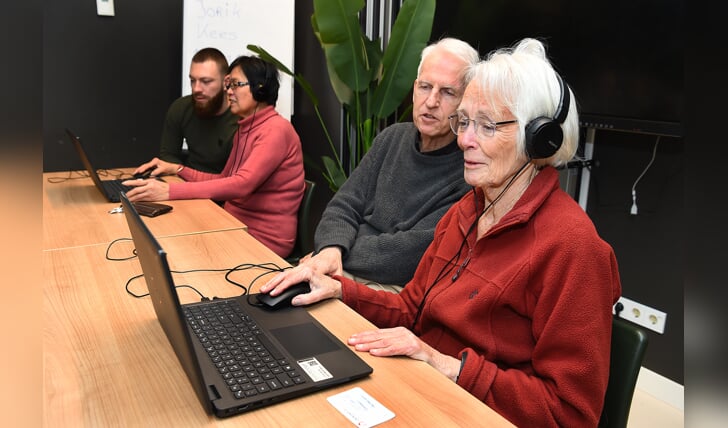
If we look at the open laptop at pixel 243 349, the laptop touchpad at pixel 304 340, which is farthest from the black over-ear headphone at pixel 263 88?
the laptop touchpad at pixel 304 340

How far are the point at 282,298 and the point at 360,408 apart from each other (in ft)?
1.42

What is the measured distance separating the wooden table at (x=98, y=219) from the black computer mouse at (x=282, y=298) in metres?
0.72

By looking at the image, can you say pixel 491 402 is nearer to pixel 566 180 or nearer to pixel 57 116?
pixel 566 180

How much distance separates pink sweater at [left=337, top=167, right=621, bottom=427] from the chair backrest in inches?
2.8

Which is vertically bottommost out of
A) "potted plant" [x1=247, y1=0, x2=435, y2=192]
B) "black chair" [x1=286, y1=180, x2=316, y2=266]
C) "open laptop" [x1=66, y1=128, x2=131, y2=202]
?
"black chair" [x1=286, y1=180, x2=316, y2=266]

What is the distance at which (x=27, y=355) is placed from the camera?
0.52ft

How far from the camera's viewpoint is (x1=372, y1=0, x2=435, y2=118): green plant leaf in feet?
9.05

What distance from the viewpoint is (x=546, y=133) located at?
1193 mm

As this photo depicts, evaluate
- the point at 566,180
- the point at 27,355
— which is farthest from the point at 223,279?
the point at 566,180

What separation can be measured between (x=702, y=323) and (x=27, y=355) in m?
0.19

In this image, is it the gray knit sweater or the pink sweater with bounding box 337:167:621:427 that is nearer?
the pink sweater with bounding box 337:167:621:427

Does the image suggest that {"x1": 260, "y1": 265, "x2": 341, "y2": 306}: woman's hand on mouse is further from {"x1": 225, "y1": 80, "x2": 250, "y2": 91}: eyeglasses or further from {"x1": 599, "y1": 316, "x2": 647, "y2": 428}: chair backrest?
{"x1": 225, "y1": 80, "x2": 250, "y2": 91}: eyeglasses

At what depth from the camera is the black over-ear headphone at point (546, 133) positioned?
119cm

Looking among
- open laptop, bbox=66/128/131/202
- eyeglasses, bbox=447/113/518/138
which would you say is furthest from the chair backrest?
open laptop, bbox=66/128/131/202
